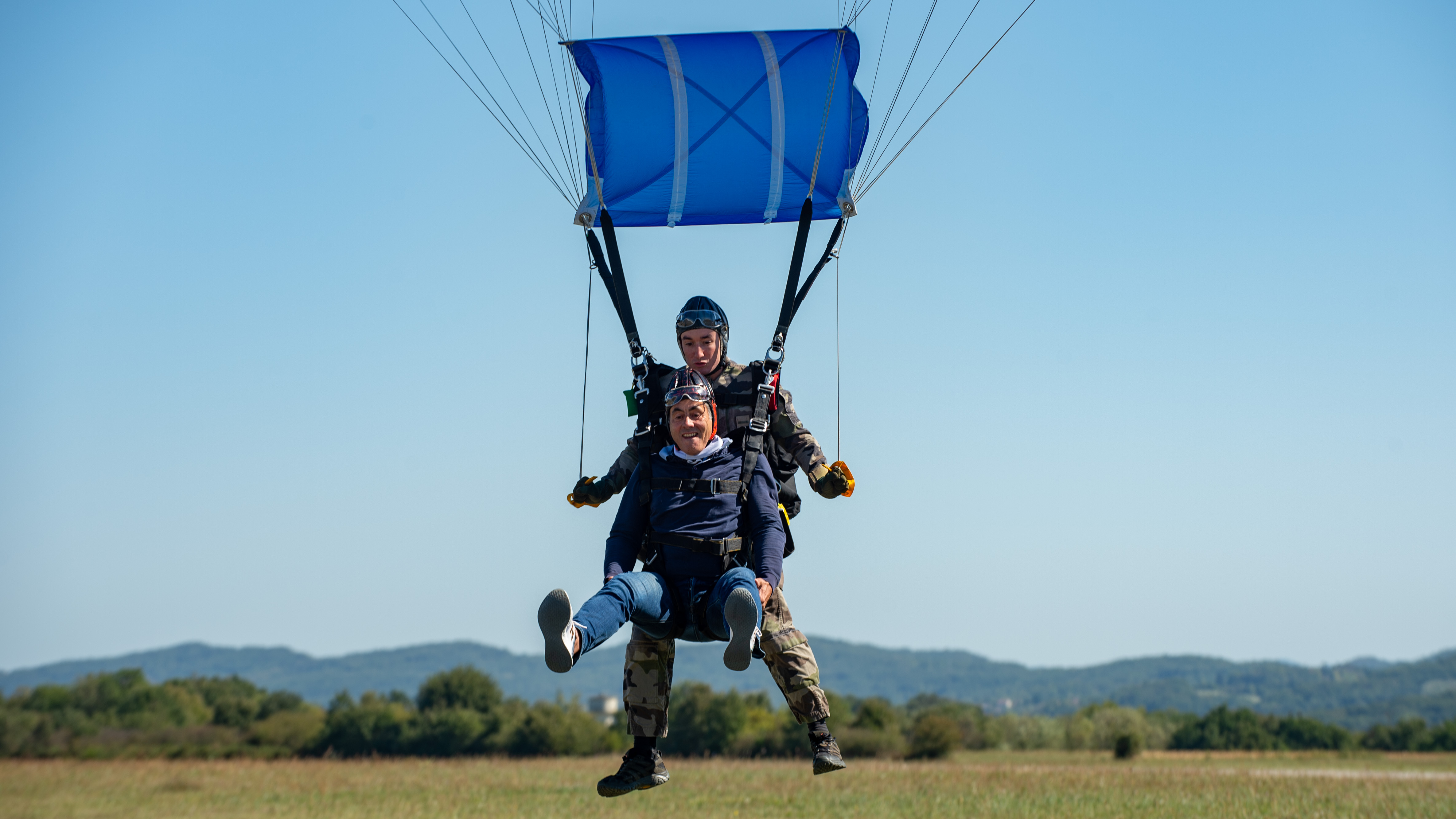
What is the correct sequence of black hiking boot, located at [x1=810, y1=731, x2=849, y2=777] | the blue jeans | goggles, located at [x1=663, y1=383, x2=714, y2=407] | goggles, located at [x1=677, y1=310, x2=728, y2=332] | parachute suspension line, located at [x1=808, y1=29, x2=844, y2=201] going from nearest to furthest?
the blue jeans
black hiking boot, located at [x1=810, y1=731, x2=849, y2=777]
goggles, located at [x1=663, y1=383, x2=714, y2=407]
goggles, located at [x1=677, y1=310, x2=728, y2=332]
parachute suspension line, located at [x1=808, y1=29, x2=844, y2=201]

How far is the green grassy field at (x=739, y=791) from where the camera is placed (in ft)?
76.0

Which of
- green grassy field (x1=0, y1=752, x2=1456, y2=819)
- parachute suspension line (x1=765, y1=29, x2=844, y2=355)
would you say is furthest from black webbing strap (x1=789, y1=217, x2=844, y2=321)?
green grassy field (x1=0, y1=752, x2=1456, y2=819)

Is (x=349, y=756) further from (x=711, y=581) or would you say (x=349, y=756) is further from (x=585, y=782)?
(x=711, y=581)

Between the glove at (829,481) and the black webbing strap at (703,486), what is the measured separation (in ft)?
1.88

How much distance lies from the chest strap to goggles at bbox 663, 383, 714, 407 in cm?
71

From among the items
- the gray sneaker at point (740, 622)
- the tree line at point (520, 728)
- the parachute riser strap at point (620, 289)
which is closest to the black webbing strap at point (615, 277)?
the parachute riser strap at point (620, 289)

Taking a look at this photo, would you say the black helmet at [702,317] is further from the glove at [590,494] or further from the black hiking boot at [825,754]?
the black hiking boot at [825,754]

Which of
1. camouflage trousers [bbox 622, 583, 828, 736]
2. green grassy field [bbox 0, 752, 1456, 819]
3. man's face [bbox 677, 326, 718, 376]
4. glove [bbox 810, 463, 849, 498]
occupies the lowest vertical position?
green grassy field [bbox 0, 752, 1456, 819]

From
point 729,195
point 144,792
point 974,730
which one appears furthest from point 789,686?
point 974,730

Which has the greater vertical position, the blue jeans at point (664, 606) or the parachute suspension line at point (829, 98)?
the parachute suspension line at point (829, 98)

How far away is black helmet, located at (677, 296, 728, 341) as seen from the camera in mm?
6949

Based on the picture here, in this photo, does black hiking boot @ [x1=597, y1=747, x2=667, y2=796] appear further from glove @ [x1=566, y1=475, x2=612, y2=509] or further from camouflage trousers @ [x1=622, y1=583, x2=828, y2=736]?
glove @ [x1=566, y1=475, x2=612, y2=509]

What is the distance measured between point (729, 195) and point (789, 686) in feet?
11.9

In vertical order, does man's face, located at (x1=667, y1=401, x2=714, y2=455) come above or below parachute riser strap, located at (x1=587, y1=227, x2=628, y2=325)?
below
